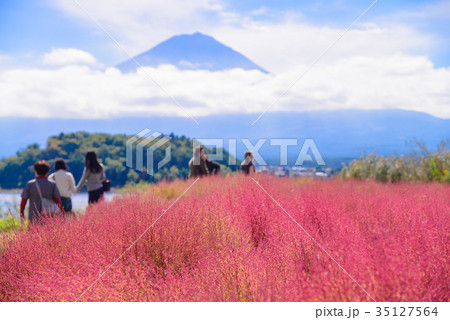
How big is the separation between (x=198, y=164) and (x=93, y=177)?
3.14 metres

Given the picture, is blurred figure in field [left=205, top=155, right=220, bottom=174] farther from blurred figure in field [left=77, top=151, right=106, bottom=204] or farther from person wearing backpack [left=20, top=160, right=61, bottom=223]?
person wearing backpack [left=20, top=160, right=61, bottom=223]

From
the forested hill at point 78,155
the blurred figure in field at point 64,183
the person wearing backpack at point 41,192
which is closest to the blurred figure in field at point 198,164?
the blurred figure in field at point 64,183

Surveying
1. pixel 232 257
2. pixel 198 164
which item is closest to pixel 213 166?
pixel 198 164

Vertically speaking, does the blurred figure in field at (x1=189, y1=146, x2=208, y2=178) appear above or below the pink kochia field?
above

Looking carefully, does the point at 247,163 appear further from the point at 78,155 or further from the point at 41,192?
the point at 78,155

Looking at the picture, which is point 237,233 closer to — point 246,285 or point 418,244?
point 246,285

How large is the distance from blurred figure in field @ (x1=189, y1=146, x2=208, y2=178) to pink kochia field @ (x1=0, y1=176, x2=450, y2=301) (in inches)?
220

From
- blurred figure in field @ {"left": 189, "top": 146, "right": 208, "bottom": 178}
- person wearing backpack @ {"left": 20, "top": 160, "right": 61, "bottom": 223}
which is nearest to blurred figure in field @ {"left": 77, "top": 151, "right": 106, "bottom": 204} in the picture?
person wearing backpack @ {"left": 20, "top": 160, "right": 61, "bottom": 223}

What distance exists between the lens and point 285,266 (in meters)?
3.32

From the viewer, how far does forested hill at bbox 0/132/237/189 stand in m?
35.9

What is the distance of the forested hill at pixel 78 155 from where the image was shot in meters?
35.9

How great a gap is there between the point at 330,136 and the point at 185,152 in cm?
11246

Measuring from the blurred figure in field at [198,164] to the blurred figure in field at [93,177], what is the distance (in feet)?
9.39

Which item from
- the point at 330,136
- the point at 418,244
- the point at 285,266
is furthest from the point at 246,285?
the point at 330,136
